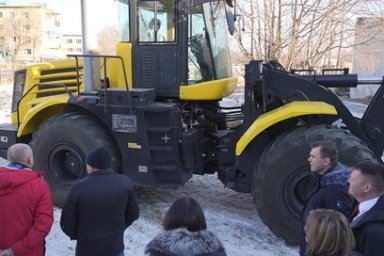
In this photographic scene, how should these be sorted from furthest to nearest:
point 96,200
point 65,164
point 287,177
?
point 65,164 → point 287,177 → point 96,200

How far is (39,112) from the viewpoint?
6.59m

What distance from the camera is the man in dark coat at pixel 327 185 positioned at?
325cm

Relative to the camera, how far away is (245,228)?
5629mm

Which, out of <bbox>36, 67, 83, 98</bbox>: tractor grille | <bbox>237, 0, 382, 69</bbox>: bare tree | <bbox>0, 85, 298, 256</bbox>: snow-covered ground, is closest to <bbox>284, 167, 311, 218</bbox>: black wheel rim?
<bbox>0, 85, 298, 256</bbox>: snow-covered ground

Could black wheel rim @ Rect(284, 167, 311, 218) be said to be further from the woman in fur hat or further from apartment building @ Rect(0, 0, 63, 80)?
apartment building @ Rect(0, 0, 63, 80)

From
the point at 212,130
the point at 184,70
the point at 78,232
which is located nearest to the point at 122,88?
the point at 184,70

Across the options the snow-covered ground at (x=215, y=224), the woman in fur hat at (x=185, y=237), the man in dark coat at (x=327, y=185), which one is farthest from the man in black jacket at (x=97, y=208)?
the snow-covered ground at (x=215, y=224)

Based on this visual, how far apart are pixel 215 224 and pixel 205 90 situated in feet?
5.54

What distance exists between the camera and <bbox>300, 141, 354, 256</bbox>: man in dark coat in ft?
10.7

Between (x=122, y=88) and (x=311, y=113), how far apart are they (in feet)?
8.29

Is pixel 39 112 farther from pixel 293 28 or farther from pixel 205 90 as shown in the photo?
pixel 293 28

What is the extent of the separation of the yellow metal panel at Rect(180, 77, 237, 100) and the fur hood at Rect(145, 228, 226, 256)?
3.63m

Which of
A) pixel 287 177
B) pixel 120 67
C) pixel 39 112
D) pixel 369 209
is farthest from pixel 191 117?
pixel 369 209

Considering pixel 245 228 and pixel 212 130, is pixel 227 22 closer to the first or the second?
pixel 212 130
